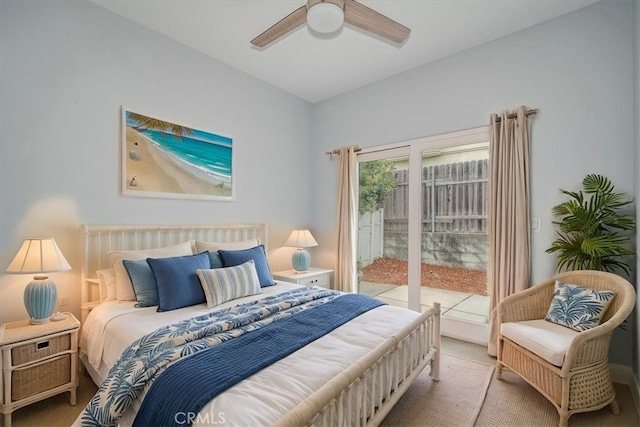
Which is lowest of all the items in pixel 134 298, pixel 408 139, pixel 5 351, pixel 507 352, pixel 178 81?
pixel 507 352

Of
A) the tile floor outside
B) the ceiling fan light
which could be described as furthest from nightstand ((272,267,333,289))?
the ceiling fan light

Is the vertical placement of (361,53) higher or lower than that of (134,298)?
higher

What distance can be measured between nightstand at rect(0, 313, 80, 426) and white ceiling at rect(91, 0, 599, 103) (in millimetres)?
2570

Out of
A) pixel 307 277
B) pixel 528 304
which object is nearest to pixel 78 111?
pixel 307 277

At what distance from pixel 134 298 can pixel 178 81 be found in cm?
213

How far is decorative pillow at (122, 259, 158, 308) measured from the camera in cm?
233

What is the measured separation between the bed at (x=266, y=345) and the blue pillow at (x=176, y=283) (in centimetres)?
2

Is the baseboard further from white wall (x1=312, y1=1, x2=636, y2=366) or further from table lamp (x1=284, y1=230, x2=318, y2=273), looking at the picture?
table lamp (x1=284, y1=230, x2=318, y2=273)

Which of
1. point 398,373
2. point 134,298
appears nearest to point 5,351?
point 134,298

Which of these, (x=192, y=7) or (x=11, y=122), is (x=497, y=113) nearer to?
(x=192, y=7)

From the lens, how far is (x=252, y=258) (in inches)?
116

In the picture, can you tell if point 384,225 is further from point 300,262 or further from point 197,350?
point 197,350

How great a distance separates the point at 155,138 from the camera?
2945mm

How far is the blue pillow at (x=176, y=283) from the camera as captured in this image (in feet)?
7.46
